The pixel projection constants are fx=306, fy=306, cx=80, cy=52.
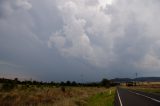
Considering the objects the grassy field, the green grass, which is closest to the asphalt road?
the green grass

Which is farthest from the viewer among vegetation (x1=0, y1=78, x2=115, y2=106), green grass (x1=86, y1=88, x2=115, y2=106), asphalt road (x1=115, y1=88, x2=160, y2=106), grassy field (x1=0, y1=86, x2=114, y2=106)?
vegetation (x1=0, y1=78, x2=115, y2=106)

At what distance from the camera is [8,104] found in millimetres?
27656

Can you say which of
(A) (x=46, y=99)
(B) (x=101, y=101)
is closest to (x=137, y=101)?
(B) (x=101, y=101)

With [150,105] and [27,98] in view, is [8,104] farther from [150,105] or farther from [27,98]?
[150,105]

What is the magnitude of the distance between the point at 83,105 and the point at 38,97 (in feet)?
36.8

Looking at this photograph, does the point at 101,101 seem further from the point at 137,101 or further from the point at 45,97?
the point at 45,97

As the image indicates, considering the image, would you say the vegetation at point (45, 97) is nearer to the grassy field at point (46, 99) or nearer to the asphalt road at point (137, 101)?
the grassy field at point (46, 99)

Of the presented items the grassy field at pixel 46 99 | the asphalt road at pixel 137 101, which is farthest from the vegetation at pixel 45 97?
the asphalt road at pixel 137 101

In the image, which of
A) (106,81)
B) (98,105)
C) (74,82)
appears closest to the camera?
(98,105)

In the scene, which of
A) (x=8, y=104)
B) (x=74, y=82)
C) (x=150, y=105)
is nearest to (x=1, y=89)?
(x=8, y=104)

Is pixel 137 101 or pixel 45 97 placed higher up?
pixel 45 97

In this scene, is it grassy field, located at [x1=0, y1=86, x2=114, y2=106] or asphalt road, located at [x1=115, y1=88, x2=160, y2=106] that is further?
grassy field, located at [x1=0, y1=86, x2=114, y2=106]

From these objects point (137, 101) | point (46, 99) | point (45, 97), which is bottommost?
point (137, 101)

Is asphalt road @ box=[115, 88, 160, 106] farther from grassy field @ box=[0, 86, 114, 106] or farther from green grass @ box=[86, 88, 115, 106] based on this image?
grassy field @ box=[0, 86, 114, 106]
